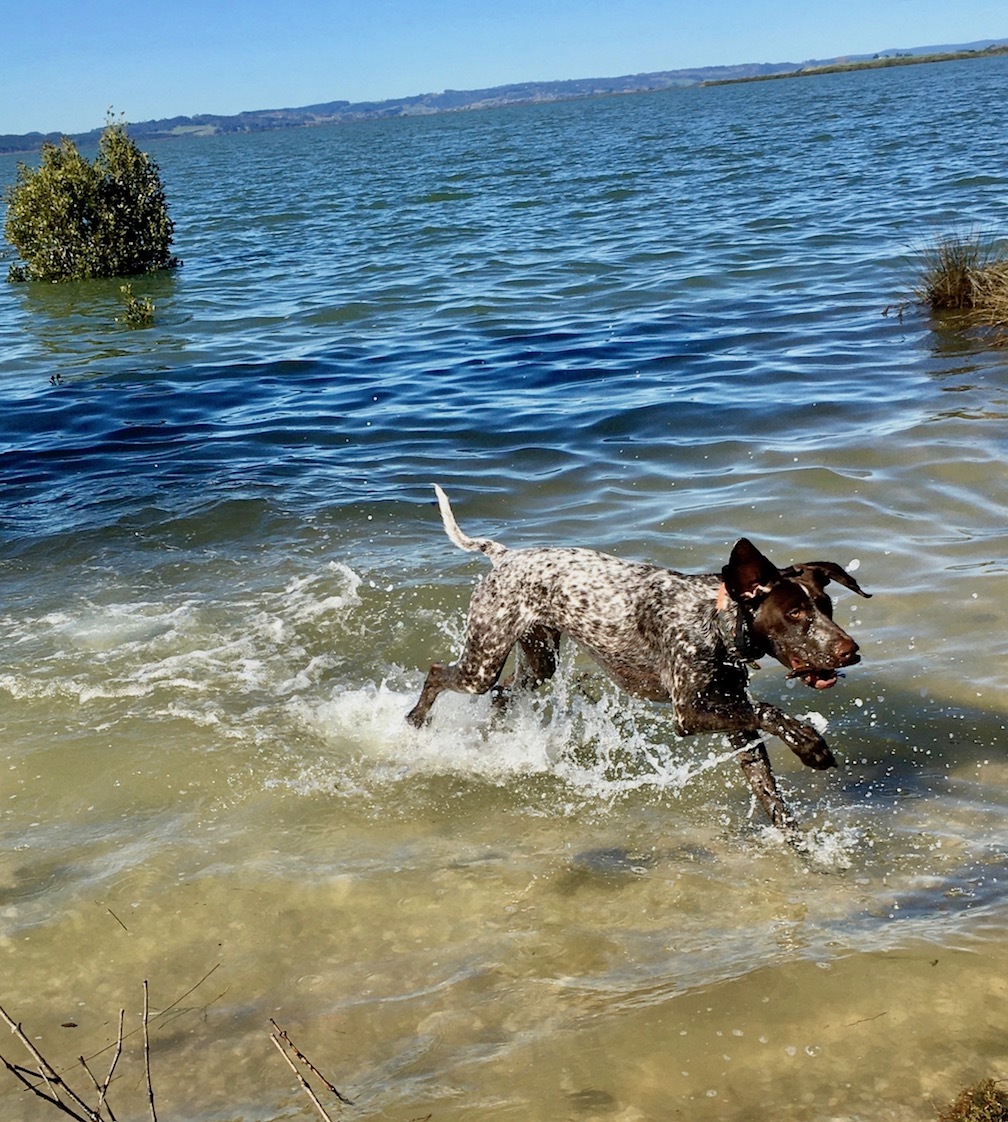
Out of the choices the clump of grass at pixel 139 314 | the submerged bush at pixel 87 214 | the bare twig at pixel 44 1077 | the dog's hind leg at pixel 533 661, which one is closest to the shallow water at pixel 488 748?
the dog's hind leg at pixel 533 661

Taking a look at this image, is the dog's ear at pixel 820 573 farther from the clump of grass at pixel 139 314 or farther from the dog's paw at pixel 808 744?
the clump of grass at pixel 139 314

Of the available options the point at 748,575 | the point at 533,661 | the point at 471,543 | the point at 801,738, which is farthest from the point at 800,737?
the point at 471,543

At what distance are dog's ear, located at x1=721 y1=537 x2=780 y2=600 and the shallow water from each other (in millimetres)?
1258

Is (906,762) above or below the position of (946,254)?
below

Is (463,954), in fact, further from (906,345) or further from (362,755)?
(906,345)

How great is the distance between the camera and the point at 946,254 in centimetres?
1598

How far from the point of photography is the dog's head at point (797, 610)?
4832 millimetres

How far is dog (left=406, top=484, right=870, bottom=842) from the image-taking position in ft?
16.1

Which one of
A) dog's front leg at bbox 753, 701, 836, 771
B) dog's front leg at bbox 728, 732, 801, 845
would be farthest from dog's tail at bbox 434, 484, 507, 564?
dog's front leg at bbox 753, 701, 836, 771

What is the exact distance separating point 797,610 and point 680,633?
0.74 meters

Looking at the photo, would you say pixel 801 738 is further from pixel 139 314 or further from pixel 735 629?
pixel 139 314

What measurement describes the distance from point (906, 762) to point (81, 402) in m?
12.5

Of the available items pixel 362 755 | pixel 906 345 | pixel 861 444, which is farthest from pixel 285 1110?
pixel 906 345

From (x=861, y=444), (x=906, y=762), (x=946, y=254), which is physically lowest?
(x=906, y=762)
